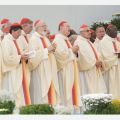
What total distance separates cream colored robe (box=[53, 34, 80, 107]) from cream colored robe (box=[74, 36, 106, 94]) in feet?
1.13

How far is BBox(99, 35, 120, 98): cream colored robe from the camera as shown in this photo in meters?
18.7

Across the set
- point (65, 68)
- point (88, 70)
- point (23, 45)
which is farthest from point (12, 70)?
point (88, 70)

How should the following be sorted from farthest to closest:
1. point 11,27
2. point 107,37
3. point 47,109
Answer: point 107,37, point 11,27, point 47,109

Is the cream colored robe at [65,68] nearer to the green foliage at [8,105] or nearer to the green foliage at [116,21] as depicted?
the green foliage at [8,105]

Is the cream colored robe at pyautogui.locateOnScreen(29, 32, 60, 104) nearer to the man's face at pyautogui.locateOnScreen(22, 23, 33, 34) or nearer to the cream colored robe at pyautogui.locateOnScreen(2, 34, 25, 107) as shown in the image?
the man's face at pyautogui.locateOnScreen(22, 23, 33, 34)

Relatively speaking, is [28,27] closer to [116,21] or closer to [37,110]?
[37,110]

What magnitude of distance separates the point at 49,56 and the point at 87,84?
123 centimetres

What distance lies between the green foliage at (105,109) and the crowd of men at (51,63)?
2979 mm

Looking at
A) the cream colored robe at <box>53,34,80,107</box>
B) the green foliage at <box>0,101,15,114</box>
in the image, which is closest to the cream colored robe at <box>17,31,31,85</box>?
the cream colored robe at <box>53,34,80,107</box>

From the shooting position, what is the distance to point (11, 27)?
57.4 ft

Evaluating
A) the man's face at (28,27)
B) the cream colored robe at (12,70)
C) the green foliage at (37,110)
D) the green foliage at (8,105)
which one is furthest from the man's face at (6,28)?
the green foliage at (37,110)


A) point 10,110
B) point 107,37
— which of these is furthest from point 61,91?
point 10,110

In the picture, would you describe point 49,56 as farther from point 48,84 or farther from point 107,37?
point 107,37
